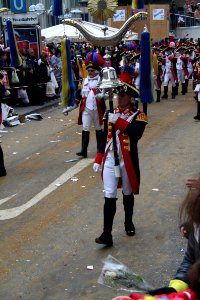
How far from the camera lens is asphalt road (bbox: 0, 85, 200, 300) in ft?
17.4

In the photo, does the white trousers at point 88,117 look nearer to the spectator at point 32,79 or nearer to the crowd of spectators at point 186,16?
the spectator at point 32,79

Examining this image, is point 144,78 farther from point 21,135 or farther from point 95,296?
point 21,135

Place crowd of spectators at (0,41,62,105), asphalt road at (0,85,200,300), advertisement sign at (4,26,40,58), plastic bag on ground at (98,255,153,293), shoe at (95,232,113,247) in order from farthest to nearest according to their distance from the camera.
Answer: advertisement sign at (4,26,40,58) < crowd of spectators at (0,41,62,105) < shoe at (95,232,113,247) < asphalt road at (0,85,200,300) < plastic bag on ground at (98,255,153,293)

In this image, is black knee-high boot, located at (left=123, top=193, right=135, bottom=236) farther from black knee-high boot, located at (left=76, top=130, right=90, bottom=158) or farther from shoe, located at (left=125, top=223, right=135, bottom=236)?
black knee-high boot, located at (left=76, top=130, right=90, bottom=158)

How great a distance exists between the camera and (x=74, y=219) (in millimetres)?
6918

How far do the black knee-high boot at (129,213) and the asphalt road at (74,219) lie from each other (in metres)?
0.10

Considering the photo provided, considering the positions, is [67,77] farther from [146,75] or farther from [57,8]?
[146,75]

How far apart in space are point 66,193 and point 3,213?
111 centimetres

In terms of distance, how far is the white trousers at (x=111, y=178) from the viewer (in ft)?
19.6

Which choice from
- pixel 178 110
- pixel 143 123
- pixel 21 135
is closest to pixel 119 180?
pixel 143 123

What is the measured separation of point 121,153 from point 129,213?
705 millimetres

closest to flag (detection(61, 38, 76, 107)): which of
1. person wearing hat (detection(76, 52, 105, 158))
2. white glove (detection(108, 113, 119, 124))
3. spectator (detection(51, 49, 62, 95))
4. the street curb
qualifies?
person wearing hat (detection(76, 52, 105, 158))

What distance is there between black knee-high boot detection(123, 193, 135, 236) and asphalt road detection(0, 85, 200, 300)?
98 mm

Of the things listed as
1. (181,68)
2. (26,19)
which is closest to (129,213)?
(26,19)
